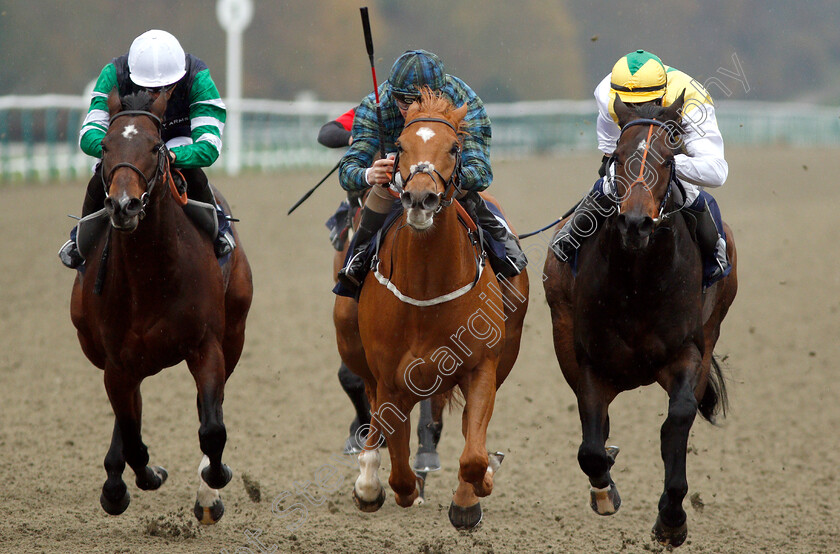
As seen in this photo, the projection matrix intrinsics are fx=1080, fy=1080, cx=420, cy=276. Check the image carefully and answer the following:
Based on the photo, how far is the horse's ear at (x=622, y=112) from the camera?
453cm

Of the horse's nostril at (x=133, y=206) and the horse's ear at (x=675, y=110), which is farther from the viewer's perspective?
the horse's ear at (x=675, y=110)

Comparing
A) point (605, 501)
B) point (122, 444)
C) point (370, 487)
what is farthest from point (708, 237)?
point (122, 444)

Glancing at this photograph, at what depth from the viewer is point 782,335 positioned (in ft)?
33.8

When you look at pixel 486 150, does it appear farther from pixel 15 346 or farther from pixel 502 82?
pixel 502 82

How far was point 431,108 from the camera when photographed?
4.27 meters

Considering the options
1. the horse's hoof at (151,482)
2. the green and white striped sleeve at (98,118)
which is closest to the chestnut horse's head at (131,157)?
Result: the green and white striped sleeve at (98,118)

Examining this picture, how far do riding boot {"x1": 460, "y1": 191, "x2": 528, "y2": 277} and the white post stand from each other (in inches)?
668

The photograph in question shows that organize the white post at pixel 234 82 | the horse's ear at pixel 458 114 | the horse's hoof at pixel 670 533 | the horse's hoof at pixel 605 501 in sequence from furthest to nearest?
the white post at pixel 234 82 < the horse's hoof at pixel 605 501 < the horse's hoof at pixel 670 533 < the horse's ear at pixel 458 114

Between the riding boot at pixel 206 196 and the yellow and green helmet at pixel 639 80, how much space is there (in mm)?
1980

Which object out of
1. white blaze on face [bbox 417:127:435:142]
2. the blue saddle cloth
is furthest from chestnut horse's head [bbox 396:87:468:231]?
the blue saddle cloth

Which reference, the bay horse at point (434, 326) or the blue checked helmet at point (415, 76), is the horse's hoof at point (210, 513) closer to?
the bay horse at point (434, 326)

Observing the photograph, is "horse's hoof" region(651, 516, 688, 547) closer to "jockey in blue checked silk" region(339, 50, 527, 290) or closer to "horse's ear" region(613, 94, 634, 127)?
"jockey in blue checked silk" region(339, 50, 527, 290)

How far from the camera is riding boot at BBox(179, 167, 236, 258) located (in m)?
5.20

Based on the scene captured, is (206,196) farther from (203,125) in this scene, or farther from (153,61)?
(153,61)
